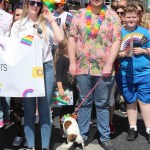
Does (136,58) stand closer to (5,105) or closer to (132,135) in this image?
(132,135)

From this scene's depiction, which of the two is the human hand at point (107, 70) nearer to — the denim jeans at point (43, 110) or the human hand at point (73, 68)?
the human hand at point (73, 68)

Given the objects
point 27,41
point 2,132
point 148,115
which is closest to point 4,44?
point 27,41

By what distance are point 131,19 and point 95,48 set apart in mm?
687

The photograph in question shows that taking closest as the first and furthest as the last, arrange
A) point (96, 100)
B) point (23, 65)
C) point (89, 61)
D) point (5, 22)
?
point (23, 65) → point (5, 22) → point (89, 61) → point (96, 100)

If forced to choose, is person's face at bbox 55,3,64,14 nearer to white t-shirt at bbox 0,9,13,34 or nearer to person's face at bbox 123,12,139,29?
person's face at bbox 123,12,139,29

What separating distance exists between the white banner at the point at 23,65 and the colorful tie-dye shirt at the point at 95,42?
1.67 feet

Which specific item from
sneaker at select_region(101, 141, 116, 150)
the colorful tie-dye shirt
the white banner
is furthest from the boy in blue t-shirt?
the white banner

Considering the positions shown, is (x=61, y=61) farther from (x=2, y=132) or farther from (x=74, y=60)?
(x=2, y=132)

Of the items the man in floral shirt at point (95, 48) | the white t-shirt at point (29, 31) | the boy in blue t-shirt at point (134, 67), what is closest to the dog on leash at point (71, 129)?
the man in floral shirt at point (95, 48)

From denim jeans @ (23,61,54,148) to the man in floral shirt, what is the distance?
1.11ft

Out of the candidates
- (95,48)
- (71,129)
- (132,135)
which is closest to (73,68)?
(95,48)

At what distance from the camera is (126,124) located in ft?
16.7

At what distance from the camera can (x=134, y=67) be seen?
4.27 metres

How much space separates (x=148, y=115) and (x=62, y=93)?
1187 mm
